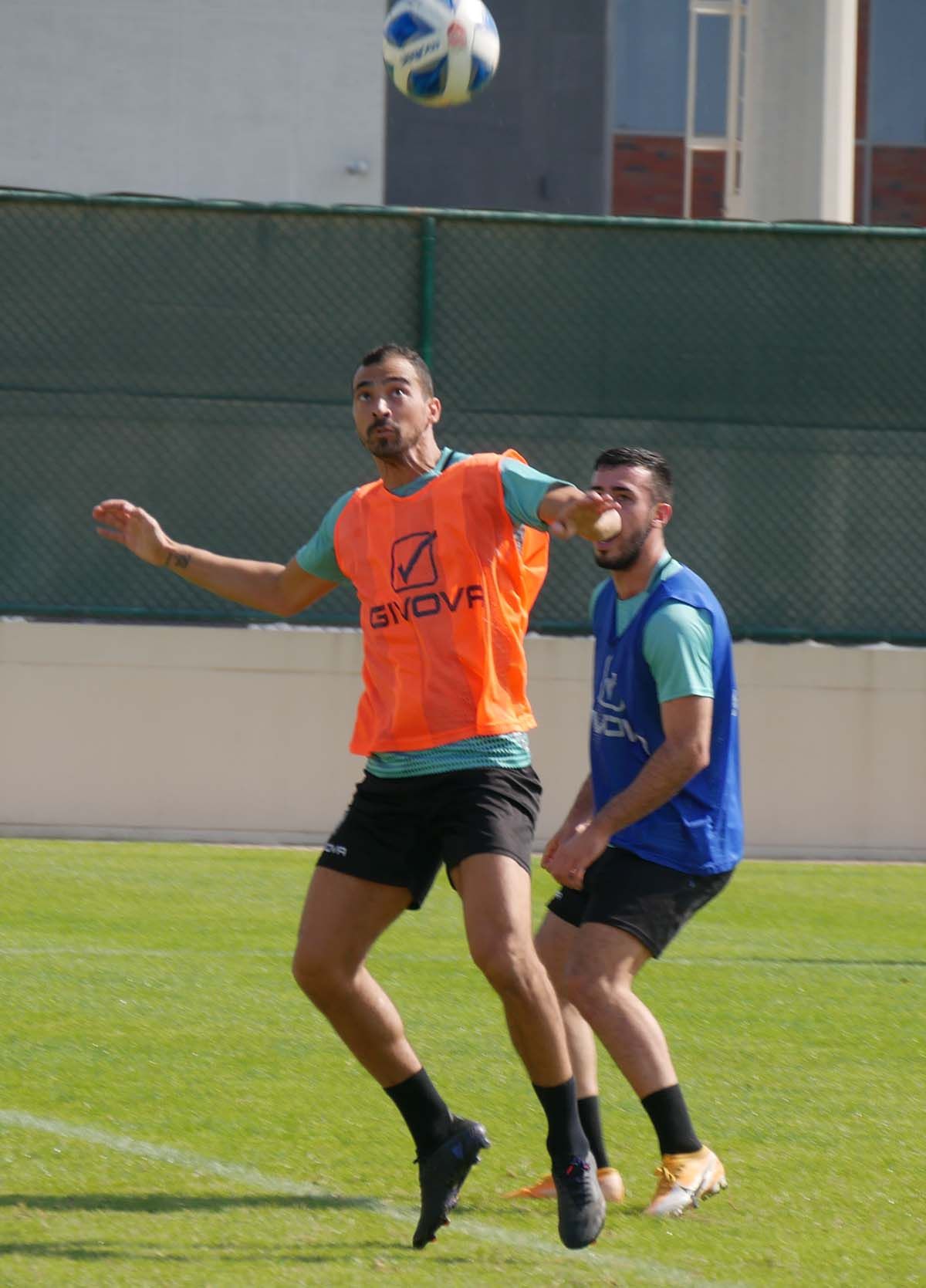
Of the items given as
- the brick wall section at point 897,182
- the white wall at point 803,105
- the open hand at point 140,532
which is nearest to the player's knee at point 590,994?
the open hand at point 140,532

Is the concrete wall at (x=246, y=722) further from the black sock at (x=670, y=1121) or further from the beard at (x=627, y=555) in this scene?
the black sock at (x=670, y=1121)

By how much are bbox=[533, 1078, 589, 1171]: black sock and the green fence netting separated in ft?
20.5

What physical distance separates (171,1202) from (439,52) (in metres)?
6.27

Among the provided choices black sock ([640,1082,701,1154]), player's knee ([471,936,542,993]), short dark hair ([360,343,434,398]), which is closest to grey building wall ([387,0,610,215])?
short dark hair ([360,343,434,398])

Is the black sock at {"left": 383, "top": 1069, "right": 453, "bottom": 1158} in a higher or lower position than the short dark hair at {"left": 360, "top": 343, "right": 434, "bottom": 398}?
lower

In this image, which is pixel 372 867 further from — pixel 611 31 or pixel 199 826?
pixel 611 31

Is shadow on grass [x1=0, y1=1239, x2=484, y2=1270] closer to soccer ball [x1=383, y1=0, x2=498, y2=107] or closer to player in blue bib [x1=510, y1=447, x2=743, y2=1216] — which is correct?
player in blue bib [x1=510, y1=447, x2=743, y2=1216]

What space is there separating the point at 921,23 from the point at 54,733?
84.3ft

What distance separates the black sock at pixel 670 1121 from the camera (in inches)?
183

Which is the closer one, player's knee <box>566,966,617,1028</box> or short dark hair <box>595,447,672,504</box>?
player's knee <box>566,966,617,1028</box>

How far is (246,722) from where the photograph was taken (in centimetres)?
1042

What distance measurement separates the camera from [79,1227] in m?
4.39

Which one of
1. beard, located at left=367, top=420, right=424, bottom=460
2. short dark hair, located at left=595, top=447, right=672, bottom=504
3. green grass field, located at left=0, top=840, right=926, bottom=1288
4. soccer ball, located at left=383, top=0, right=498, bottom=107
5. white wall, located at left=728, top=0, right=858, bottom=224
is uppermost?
white wall, located at left=728, top=0, right=858, bottom=224

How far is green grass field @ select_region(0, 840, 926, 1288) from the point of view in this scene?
4.29 metres
